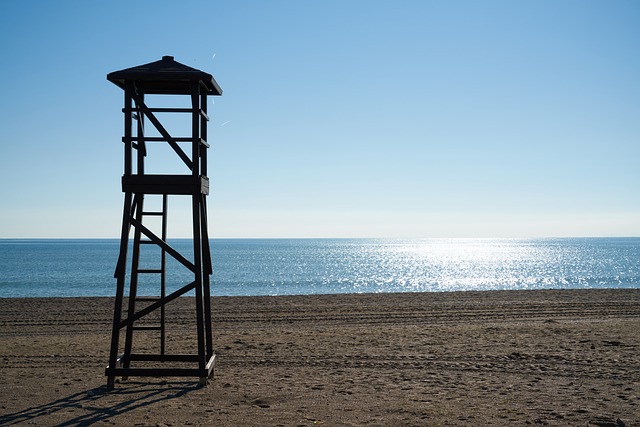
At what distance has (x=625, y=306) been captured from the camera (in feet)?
71.7

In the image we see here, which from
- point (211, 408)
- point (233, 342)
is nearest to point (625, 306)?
point (233, 342)

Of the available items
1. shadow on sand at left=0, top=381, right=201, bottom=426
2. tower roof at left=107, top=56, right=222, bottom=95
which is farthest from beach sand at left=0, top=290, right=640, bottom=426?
tower roof at left=107, top=56, right=222, bottom=95

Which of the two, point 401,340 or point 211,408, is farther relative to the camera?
point 401,340

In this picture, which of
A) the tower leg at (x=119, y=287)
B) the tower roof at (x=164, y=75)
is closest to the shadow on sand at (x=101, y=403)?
the tower leg at (x=119, y=287)

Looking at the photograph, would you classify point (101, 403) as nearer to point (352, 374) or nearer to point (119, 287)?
point (119, 287)

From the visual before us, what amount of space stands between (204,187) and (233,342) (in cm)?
497

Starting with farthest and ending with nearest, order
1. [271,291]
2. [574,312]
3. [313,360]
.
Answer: [271,291] < [574,312] < [313,360]

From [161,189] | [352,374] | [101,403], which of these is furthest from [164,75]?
[352,374]

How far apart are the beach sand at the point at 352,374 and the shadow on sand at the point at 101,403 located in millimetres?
24

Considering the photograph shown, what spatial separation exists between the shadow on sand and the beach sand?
0.02 m

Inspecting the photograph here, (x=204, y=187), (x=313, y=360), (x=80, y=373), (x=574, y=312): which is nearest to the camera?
(x=204, y=187)

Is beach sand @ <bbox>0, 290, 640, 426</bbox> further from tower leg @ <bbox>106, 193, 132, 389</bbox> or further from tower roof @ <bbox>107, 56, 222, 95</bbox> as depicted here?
tower roof @ <bbox>107, 56, 222, 95</bbox>

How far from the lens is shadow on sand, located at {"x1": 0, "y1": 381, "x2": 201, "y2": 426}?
7.61 m

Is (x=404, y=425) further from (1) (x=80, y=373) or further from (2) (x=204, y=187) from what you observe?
(1) (x=80, y=373)
